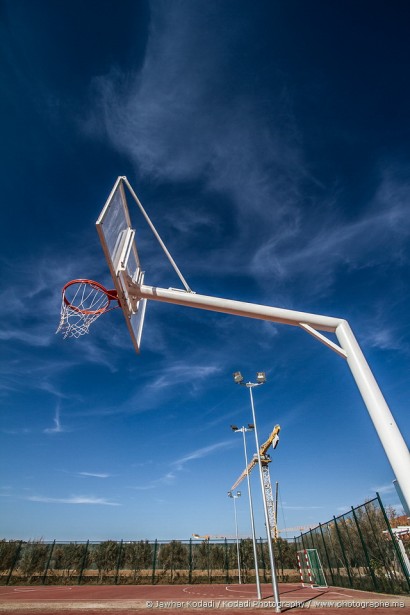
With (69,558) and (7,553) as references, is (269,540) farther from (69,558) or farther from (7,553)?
(7,553)

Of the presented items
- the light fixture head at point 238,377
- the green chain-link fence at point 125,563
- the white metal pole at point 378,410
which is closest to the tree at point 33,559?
the green chain-link fence at point 125,563

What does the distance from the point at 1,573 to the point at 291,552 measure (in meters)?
22.6

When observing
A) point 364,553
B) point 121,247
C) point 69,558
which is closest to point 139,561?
point 69,558

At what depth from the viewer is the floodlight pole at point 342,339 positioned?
2.71m

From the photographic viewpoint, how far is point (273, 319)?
395cm

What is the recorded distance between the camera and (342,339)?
3.53 metres

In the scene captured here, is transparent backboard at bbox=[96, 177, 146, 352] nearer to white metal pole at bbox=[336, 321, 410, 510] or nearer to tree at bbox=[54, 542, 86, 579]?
white metal pole at bbox=[336, 321, 410, 510]

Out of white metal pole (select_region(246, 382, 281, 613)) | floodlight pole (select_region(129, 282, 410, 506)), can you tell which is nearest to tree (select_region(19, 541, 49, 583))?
white metal pole (select_region(246, 382, 281, 613))

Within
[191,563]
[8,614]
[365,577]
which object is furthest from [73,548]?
[365,577]

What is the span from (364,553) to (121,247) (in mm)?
15064

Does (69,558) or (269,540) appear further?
(69,558)

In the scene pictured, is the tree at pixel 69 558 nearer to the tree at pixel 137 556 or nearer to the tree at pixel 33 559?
the tree at pixel 33 559

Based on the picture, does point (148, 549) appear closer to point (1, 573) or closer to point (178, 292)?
point (1, 573)

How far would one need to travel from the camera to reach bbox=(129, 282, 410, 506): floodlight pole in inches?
107
